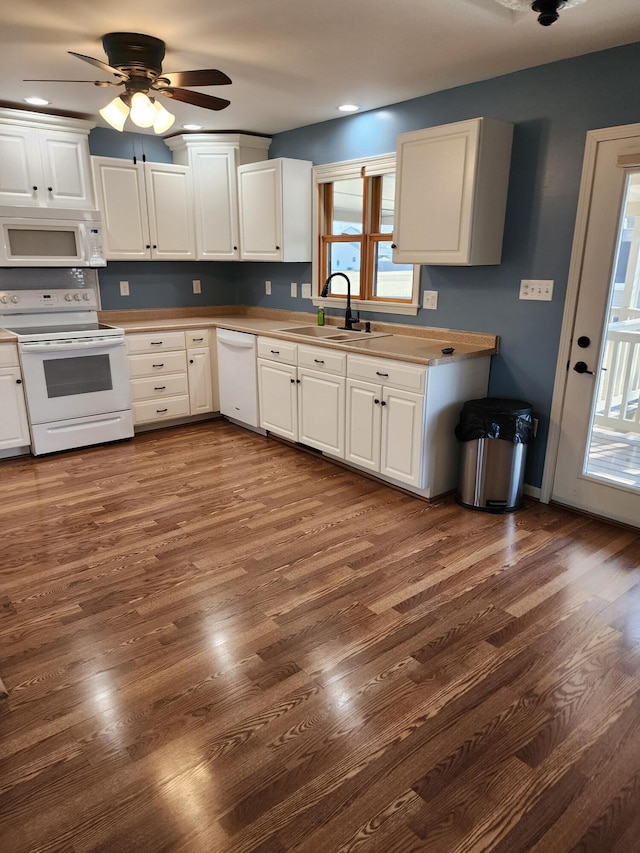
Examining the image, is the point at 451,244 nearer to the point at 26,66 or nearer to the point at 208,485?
the point at 208,485

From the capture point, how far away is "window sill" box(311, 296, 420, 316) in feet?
13.2

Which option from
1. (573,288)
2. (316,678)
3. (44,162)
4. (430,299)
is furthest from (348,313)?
(316,678)

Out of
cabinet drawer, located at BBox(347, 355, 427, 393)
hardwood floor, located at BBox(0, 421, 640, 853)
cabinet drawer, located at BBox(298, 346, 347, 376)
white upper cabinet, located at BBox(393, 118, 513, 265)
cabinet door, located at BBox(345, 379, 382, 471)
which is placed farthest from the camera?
cabinet drawer, located at BBox(298, 346, 347, 376)

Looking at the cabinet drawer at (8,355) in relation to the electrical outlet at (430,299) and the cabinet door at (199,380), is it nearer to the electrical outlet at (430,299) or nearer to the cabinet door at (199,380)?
the cabinet door at (199,380)

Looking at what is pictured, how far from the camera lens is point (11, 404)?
159 inches

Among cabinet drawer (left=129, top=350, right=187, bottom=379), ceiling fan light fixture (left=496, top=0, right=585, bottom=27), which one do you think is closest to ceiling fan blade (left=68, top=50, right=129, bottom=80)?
ceiling fan light fixture (left=496, top=0, right=585, bottom=27)

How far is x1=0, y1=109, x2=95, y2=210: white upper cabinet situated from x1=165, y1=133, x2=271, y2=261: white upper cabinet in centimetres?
88

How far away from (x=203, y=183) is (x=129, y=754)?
4498mm

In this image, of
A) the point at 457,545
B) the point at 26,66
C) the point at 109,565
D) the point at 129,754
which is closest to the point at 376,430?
the point at 457,545

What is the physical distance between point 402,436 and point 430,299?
3.48ft

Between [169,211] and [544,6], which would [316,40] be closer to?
[544,6]

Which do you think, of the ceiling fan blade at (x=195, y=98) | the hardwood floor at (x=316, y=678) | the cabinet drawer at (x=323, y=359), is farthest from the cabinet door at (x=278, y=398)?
the ceiling fan blade at (x=195, y=98)

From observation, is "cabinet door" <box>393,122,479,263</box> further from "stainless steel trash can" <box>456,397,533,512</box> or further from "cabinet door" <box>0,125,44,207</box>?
"cabinet door" <box>0,125,44,207</box>

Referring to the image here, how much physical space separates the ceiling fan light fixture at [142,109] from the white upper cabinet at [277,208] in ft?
5.85
